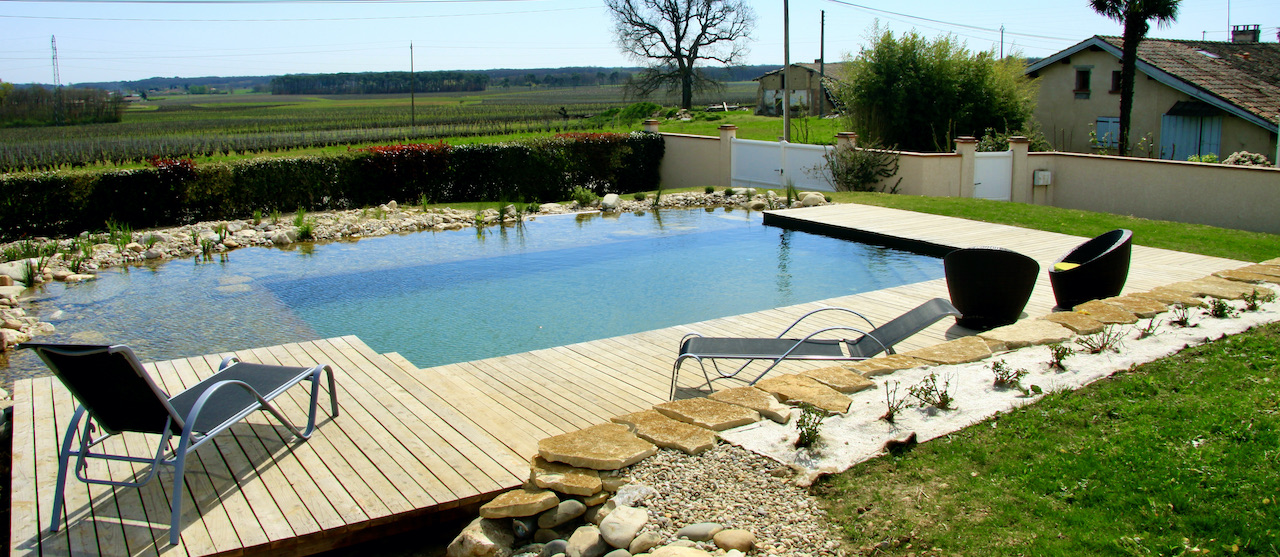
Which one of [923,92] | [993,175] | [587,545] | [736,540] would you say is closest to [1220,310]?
[736,540]

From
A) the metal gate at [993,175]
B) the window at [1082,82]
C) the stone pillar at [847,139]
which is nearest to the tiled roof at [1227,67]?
the window at [1082,82]

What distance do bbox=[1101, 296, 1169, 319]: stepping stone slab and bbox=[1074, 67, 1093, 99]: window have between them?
2062cm

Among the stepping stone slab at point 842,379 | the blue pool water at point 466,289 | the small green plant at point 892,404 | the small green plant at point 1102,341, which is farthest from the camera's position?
the blue pool water at point 466,289

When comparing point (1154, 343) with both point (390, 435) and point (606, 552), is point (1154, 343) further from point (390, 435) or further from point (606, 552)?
point (390, 435)

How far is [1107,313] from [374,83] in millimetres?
117108

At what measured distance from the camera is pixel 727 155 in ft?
61.7

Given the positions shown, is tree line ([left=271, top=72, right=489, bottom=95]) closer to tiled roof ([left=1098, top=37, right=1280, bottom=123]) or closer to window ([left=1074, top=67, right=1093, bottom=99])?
window ([left=1074, top=67, right=1093, bottom=99])

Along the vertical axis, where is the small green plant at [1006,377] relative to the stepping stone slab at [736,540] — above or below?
above

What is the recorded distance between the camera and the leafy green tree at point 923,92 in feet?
61.2

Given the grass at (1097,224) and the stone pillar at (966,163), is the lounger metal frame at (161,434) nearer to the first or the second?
the grass at (1097,224)

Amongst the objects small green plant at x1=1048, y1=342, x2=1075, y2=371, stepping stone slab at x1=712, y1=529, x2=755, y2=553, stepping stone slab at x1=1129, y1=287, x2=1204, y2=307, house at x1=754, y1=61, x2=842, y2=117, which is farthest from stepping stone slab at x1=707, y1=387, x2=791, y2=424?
house at x1=754, y1=61, x2=842, y2=117

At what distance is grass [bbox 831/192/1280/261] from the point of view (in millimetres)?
9727

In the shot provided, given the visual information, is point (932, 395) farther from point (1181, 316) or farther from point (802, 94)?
point (802, 94)

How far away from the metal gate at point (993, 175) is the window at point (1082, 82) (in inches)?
425
